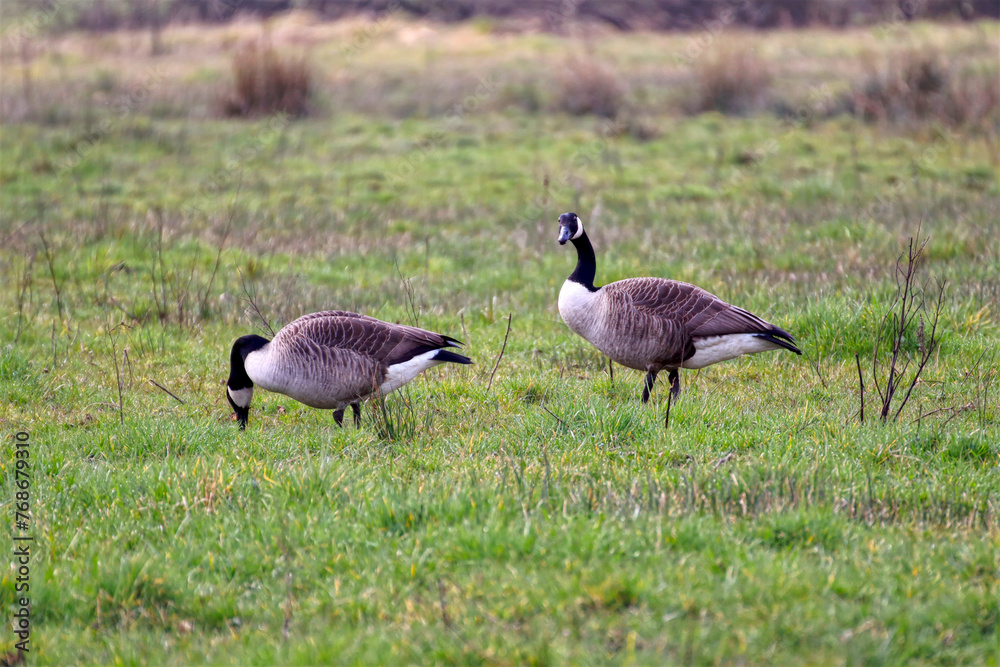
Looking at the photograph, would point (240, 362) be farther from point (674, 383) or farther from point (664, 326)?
point (674, 383)

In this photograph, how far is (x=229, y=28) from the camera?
3544cm

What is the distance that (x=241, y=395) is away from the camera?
20.5 ft

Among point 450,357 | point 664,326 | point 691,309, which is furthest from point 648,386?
point 450,357

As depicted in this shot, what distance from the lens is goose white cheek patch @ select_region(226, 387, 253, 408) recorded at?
20.5ft

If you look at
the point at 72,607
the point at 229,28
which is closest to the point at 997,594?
the point at 72,607

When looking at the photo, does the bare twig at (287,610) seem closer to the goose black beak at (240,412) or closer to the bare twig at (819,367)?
the goose black beak at (240,412)

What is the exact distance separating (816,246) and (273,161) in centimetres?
1041

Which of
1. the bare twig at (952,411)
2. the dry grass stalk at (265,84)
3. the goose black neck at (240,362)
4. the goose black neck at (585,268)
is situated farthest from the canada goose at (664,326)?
the dry grass stalk at (265,84)

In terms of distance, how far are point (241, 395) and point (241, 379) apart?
114mm

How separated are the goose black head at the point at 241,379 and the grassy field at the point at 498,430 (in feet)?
0.74

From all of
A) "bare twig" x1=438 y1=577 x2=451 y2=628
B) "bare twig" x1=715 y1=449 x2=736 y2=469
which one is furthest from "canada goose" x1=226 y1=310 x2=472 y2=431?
"bare twig" x1=438 y1=577 x2=451 y2=628

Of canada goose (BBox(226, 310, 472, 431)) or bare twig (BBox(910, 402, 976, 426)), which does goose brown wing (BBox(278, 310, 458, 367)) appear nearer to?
canada goose (BBox(226, 310, 472, 431))

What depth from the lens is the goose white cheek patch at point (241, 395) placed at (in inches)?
246

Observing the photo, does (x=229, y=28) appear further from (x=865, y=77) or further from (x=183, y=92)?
(x=865, y=77)
